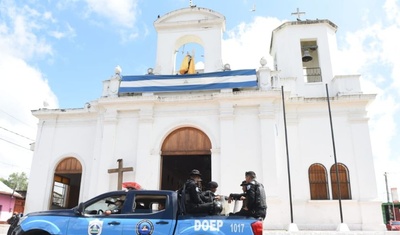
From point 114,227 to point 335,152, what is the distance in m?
9.93

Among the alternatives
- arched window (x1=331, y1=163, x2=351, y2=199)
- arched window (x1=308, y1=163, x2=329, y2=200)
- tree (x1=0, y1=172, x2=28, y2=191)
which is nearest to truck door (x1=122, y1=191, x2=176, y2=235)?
arched window (x1=308, y1=163, x2=329, y2=200)

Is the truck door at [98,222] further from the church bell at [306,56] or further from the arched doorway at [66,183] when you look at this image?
the church bell at [306,56]

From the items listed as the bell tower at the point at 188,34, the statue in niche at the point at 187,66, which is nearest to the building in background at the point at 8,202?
the bell tower at the point at 188,34

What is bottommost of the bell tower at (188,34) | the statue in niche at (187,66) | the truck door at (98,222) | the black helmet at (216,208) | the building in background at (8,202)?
the truck door at (98,222)

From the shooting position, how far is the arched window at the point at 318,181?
44.3 ft

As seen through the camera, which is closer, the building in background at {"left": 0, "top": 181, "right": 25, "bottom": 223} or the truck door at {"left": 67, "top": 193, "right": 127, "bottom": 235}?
the truck door at {"left": 67, "top": 193, "right": 127, "bottom": 235}

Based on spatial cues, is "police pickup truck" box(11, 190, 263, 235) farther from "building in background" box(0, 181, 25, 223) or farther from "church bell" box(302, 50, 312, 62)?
"building in background" box(0, 181, 25, 223)

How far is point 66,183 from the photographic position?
17516 mm

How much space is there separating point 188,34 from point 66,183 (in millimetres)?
9987

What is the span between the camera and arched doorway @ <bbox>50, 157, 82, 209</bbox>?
1531 cm

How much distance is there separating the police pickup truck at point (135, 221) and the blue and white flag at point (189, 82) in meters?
8.55

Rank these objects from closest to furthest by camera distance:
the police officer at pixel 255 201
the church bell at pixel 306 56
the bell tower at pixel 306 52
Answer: the police officer at pixel 255 201 → the bell tower at pixel 306 52 → the church bell at pixel 306 56

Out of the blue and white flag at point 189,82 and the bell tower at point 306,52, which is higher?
the bell tower at point 306,52

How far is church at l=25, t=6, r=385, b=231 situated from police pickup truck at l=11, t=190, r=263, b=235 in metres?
6.83
